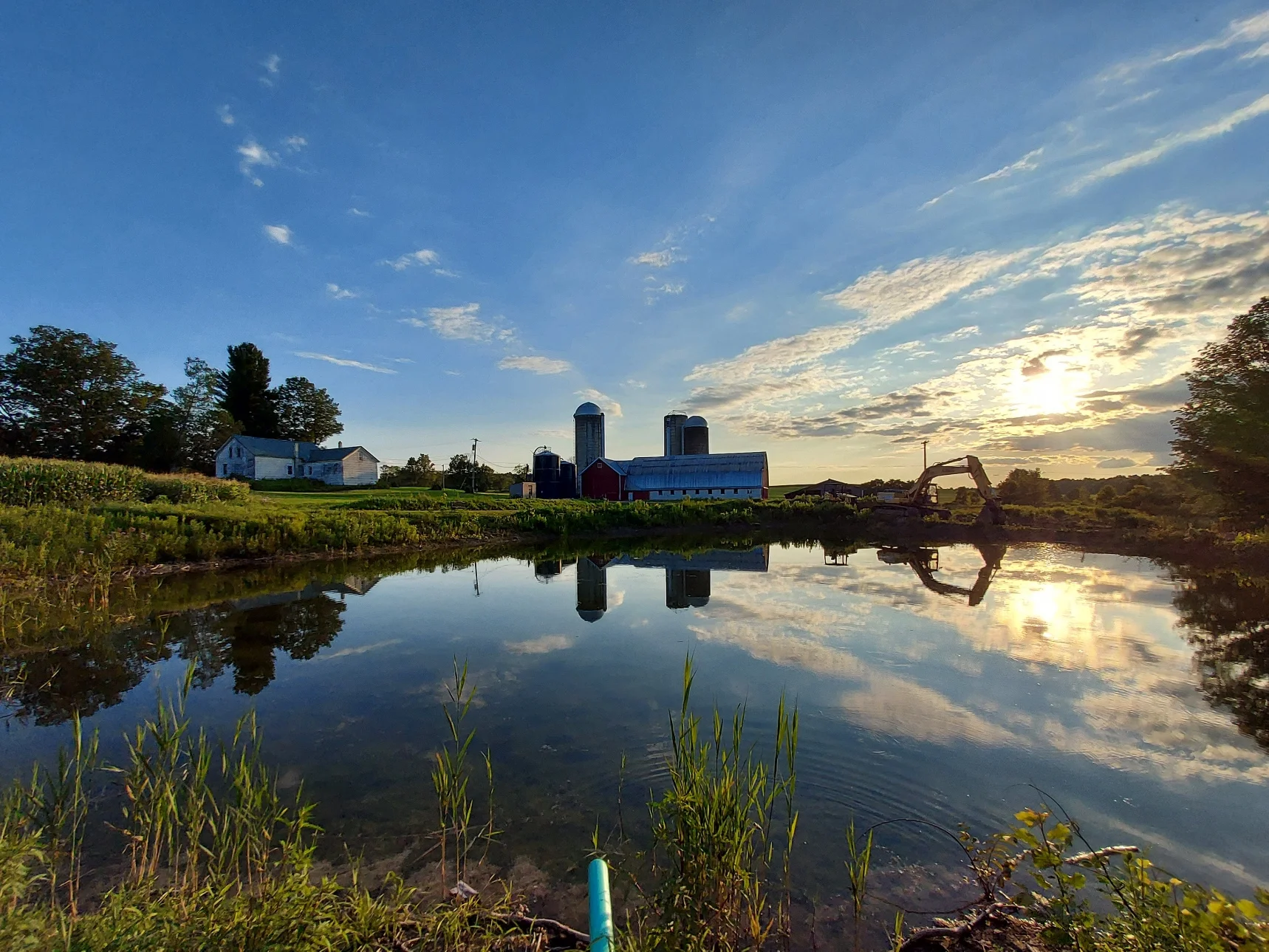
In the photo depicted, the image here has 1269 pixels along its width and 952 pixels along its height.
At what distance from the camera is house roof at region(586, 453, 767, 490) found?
46.2 meters

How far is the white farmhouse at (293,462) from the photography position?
152 feet

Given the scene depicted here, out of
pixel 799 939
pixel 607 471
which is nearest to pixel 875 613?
pixel 799 939

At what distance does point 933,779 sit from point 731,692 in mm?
2340

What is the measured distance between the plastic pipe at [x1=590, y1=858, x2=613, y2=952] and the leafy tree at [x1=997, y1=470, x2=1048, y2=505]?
49.7m

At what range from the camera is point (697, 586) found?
45.3ft

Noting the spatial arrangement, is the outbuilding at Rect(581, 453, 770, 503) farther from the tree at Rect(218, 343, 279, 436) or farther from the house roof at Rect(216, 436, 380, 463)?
the tree at Rect(218, 343, 279, 436)

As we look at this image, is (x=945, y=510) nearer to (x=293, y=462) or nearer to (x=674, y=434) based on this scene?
(x=674, y=434)

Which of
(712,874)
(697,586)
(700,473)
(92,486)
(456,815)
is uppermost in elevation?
(700,473)

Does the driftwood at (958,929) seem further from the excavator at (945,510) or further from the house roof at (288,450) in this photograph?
the house roof at (288,450)

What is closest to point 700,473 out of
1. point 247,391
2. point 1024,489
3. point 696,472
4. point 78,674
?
point 696,472

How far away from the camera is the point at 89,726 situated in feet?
17.1

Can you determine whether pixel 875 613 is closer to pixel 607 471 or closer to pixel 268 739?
pixel 268 739

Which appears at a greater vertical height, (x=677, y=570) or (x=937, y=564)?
(x=677, y=570)

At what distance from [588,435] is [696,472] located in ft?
39.9
